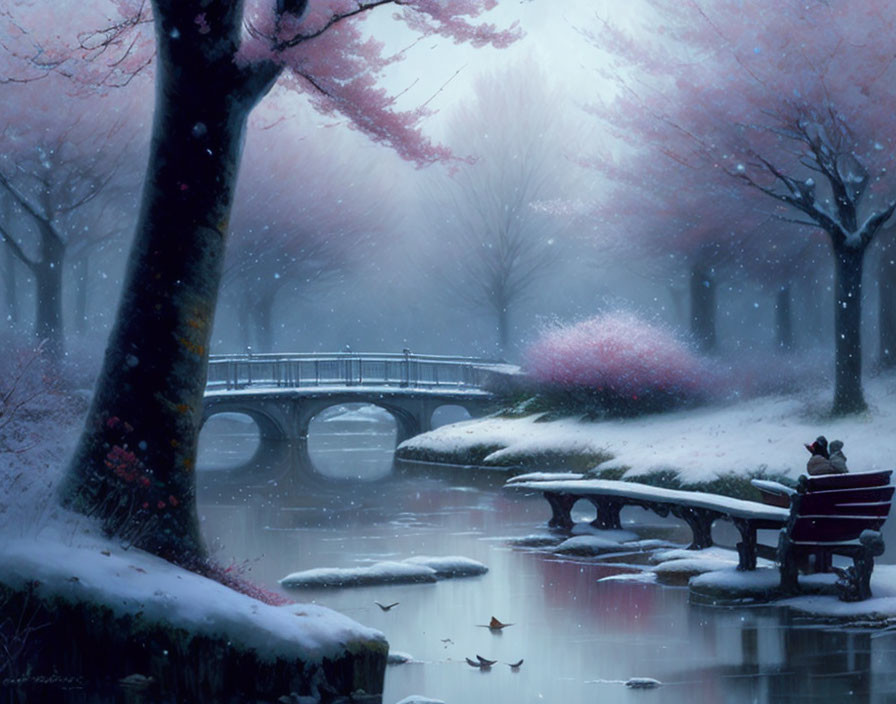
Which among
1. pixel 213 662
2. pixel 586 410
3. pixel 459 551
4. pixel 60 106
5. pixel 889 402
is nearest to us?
pixel 213 662

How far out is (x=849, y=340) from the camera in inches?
858

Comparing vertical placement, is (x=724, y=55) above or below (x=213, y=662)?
above

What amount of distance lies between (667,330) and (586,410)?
2.82 metres

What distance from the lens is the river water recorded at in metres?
7.71

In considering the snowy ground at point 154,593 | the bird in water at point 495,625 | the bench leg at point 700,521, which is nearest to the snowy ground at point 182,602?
the snowy ground at point 154,593

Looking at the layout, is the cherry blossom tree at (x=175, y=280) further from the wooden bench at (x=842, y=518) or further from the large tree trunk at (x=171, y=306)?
the wooden bench at (x=842, y=518)

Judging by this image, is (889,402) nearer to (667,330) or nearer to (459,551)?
(667,330)

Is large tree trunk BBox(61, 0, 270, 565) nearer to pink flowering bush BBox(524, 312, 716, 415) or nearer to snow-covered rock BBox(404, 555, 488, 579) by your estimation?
snow-covered rock BBox(404, 555, 488, 579)

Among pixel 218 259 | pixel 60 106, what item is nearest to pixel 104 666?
pixel 218 259

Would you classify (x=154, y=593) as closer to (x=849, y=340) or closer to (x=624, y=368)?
(x=849, y=340)

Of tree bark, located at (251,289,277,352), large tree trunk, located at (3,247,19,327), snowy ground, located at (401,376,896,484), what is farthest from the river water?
large tree trunk, located at (3,247,19,327)

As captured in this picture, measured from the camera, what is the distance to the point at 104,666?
676 cm

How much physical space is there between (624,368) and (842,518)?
15.8 meters

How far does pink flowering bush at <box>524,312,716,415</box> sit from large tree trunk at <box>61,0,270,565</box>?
1842 centimetres
